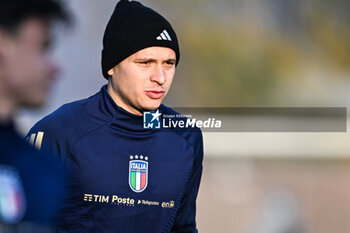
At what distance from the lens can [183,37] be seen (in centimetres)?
751

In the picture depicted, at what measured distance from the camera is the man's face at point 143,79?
3.27 meters

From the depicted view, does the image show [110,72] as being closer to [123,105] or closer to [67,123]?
[123,105]

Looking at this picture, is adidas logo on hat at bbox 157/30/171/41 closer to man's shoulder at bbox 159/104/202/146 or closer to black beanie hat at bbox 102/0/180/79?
black beanie hat at bbox 102/0/180/79

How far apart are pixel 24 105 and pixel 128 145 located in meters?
1.88

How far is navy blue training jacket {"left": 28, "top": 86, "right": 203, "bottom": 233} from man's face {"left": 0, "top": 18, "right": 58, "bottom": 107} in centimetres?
164

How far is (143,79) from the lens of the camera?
3277mm

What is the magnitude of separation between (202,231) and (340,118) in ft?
8.82

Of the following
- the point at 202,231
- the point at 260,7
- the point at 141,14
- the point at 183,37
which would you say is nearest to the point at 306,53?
the point at 260,7

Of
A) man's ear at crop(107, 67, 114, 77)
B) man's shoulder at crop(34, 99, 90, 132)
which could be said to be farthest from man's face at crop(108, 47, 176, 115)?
man's shoulder at crop(34, 99, 90, 132)

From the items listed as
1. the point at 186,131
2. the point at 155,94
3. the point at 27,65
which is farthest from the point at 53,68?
the point at 186,131

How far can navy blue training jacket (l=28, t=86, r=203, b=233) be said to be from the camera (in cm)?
320

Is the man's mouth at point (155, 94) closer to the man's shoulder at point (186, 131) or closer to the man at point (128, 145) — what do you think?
the man at point (128, 145)

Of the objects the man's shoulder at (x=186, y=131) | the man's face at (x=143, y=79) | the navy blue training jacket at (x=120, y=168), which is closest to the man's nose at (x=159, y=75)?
the man's face at (x=143, y=79)

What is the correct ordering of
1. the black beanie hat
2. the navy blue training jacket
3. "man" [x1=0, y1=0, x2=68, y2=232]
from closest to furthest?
"man" [x1=0, y1=0, x2=68, y2=232]
the navy blue training jacket
the black beanie hat
